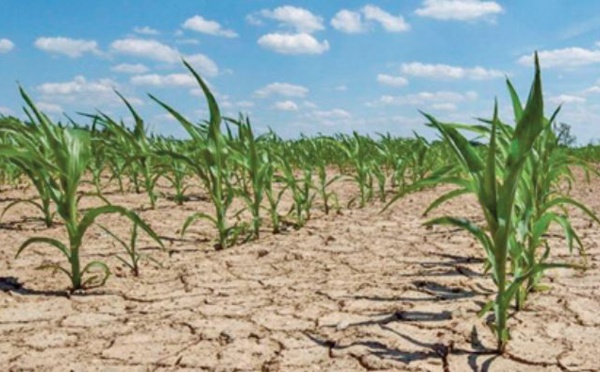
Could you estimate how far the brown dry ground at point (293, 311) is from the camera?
149cm

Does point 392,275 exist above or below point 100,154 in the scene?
below

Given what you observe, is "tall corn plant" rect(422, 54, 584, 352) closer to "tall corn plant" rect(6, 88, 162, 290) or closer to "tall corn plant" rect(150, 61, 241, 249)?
"tall corn plant" rect(6, 88, 162, 290)

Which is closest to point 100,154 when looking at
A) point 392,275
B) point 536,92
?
point 392,275

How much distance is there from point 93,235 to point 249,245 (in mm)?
776

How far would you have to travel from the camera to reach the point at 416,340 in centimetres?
155

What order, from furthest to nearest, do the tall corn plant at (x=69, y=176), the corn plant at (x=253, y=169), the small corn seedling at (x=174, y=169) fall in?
1. the small corn seedling at (x=174, y=169)
2. the corn plant at (x=253, y=169)
3. the tall corn plant at (x=69, y=176)

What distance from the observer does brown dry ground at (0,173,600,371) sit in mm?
1488

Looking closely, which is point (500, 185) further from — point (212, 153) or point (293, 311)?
point (212, 153)

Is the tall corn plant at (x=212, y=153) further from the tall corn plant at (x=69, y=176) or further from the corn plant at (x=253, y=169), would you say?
the tall corn plant at (x=69, y=176)

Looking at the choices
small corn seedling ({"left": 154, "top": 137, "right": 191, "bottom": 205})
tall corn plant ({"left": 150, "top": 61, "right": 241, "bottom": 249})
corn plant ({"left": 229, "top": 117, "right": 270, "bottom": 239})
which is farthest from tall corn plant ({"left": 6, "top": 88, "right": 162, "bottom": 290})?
small corn seedling ({"left": 154, "top": 137, "right": 191, "bottom": 205})

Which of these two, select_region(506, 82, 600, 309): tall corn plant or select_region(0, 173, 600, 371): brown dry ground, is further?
select_region(506, 82, 600, 309): tall corn plant

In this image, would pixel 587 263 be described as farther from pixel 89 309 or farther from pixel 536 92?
pixel 89 309

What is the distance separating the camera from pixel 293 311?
1.82 meters

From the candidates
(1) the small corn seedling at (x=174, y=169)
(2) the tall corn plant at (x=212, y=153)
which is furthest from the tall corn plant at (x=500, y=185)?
(1) the small corn seedling at (x=174, y=169)
